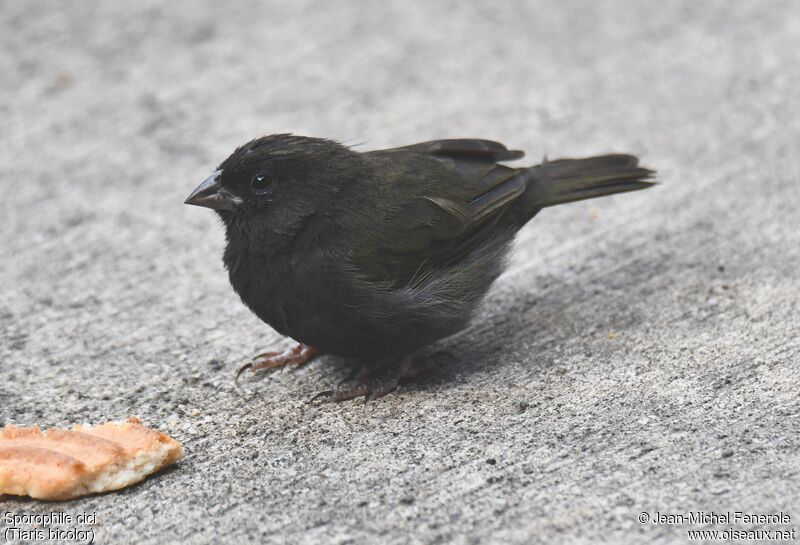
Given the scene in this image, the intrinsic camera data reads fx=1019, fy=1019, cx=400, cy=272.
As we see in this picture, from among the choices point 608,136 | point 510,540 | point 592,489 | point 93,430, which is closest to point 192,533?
point 93,430

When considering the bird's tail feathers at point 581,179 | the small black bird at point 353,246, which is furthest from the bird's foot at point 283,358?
the bird's tail feathers at point 581,179

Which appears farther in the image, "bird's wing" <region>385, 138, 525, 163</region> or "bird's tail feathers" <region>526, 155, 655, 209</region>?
"bird's tail feathers" <region>526, 155, 655, 209</region>

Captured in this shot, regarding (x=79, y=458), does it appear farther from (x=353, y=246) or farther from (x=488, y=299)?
(x=488, y=299)

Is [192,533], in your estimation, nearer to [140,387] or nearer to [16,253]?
[140,387]

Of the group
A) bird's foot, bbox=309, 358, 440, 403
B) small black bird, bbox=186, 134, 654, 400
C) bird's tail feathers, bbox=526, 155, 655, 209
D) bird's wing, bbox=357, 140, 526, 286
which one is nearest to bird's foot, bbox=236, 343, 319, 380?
small black bird, bbox=186, 134, 654, 400

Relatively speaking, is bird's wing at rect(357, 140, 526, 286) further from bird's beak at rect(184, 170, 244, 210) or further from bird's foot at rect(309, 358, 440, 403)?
bird's beak at rect(184, 170, 244, 210)

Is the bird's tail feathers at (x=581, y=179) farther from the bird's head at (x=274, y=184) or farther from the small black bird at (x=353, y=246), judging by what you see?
the bird's head at (x=274, y=184)

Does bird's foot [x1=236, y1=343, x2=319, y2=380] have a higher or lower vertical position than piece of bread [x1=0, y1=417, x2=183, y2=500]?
higher

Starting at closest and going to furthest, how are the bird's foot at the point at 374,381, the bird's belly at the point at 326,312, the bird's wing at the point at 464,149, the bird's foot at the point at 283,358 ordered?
the bird's belly at the point at 326,312 < the bird's foot at the point at 374,381 < the bird's foot at the point at 283,358 < the bird's wing at the point at 464,149
